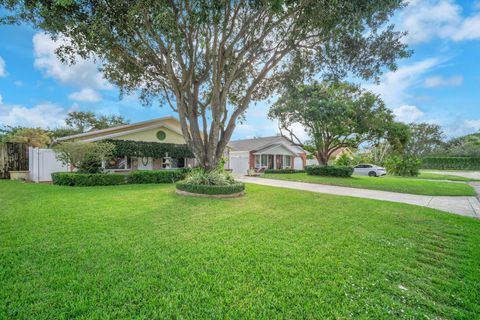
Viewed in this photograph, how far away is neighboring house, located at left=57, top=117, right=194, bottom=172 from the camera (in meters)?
16.3

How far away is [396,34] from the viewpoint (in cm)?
927

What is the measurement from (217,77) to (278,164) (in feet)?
68.8

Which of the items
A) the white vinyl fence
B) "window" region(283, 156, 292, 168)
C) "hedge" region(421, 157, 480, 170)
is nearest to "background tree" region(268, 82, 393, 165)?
"window" region(283, 156, 292, 168)

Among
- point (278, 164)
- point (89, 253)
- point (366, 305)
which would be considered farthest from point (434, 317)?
point (278, 164)

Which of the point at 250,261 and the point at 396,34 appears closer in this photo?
the point at 250,261

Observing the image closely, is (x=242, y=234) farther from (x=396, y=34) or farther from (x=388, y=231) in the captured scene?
(x=396, y=34)

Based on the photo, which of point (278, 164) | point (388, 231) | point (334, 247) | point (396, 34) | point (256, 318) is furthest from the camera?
point (278, 164)

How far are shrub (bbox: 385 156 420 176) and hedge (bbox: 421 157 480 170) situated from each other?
2396 cm

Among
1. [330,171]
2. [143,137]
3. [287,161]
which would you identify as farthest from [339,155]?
[143,137]

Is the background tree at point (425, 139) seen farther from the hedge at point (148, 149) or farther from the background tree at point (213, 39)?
the hedge at point (148, 149)

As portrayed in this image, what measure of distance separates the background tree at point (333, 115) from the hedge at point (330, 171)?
Result: 2.33 meters

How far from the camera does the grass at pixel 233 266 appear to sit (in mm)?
2373

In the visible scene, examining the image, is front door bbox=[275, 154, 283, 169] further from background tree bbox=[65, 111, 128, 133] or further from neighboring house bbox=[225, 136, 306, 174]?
background tree bbox=[65, 111, 128, 133]

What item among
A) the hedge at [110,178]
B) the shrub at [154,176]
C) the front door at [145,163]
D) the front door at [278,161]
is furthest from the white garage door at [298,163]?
the hedge at [110,178]
